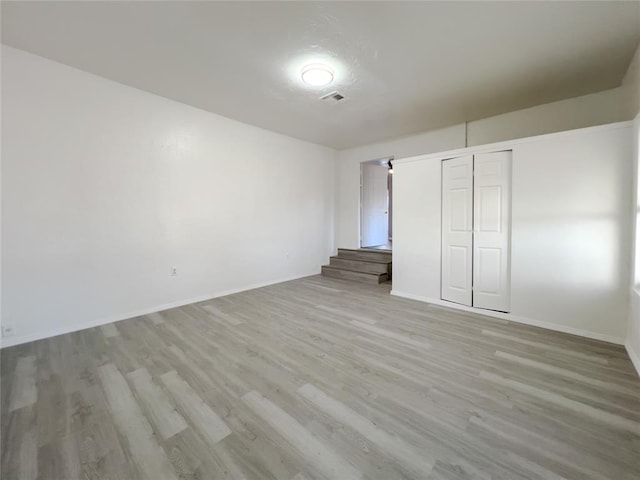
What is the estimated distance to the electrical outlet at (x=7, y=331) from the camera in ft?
8.04

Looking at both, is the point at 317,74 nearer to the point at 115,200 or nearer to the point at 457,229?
the point at 457,229

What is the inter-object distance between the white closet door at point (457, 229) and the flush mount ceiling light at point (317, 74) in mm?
1980

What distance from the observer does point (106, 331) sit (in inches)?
110

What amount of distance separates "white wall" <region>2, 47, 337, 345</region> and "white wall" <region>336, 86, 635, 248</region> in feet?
6.52

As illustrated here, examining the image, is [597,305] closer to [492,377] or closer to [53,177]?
[492,377]

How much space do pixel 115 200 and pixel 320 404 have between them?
10.5 feet

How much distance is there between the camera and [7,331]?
8.09ft

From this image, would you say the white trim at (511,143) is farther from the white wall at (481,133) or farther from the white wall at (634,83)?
the white wall at (481,133)

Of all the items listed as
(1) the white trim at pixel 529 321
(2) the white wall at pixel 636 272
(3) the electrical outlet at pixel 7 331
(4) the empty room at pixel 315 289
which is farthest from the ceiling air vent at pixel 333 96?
(3) the electrical outlet at pixel 7 331

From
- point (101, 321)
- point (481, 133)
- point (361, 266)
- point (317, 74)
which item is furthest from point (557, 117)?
point (101, 321)

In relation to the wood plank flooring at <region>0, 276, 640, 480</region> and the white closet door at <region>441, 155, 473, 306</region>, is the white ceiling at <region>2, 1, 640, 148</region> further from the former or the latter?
the wood plank flooring at <region>0, 276, 640, 480</region>

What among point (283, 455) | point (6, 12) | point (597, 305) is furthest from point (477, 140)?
point (6, 12)

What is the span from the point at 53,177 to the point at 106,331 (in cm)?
171

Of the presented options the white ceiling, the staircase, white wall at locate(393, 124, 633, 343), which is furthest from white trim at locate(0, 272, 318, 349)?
white wall at locate(393, 124, 633, 343)
